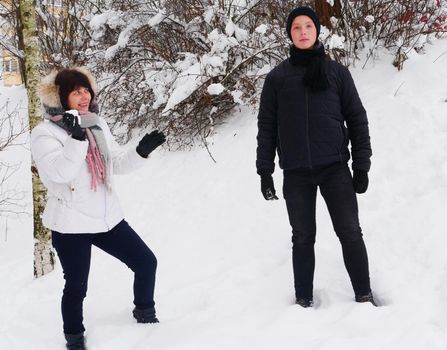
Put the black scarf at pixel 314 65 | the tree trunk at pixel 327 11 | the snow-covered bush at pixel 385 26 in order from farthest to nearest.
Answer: the tree trunk at pixel 327 11, the snow-covered bush at pixel 385 26, the black scarf at pixel 314 65

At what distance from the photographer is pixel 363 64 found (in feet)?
21.0

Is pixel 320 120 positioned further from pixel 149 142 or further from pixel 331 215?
pixel 149 142

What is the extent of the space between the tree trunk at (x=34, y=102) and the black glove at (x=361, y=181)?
3416 millimetres

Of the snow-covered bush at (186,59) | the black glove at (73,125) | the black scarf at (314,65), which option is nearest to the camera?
the black glove at (73,125)

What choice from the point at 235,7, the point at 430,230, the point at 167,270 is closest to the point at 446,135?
the point at 430,230

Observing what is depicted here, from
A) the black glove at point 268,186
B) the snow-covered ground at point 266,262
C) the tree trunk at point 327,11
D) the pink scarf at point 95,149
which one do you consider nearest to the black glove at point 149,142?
the pink scarf at point 95,149

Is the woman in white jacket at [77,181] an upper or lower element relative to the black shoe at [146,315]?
upper

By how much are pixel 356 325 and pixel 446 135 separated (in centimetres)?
261

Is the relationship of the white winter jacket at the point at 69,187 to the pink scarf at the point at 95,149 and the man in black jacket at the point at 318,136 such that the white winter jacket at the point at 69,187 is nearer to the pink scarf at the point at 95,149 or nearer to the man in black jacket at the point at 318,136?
the pink scarf at the point at 95,149

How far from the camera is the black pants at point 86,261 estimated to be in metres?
2.88

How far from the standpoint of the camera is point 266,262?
3.97 metres

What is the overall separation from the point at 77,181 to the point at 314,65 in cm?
156

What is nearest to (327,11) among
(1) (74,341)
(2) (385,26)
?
(2) (385,26)

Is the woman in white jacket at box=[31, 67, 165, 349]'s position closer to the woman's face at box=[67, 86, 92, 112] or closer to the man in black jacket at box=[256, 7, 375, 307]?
the woman's face at box=[67, 86, 92, 112]
